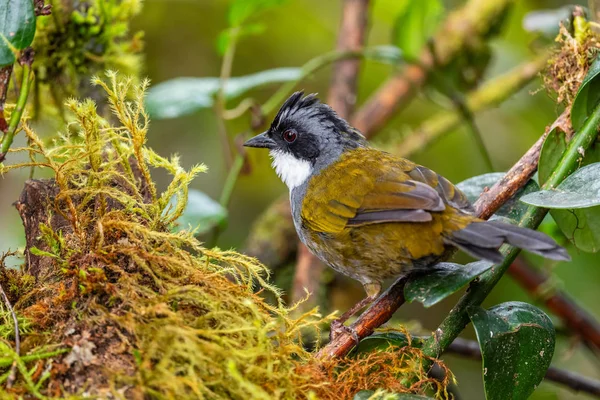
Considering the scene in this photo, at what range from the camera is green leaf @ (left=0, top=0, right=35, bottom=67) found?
6.91 ft

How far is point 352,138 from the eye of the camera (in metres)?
3.62

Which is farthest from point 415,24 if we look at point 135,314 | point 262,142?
point 135,314

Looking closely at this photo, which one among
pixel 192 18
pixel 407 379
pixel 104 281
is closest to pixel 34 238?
pixel 104 281

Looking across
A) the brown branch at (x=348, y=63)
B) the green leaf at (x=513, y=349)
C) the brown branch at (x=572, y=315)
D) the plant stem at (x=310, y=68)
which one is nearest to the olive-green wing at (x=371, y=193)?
the green leaf at (x=513, y=349)

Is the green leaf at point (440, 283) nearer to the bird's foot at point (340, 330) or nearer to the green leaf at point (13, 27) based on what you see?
the bird's foot at point (340, 330)

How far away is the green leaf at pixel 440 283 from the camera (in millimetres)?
2170

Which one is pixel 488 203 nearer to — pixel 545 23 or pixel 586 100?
pixel 586 100

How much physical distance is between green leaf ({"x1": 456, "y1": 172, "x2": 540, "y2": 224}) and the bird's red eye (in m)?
1.00

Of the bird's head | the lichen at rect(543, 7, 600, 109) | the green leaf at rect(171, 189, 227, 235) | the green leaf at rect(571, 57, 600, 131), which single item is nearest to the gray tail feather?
the green leaf at rect(571, 57, 600, 131)

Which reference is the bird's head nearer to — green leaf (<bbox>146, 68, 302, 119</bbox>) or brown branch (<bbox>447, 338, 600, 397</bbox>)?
green leaf (<bbox>146, 68, 302, 119</bbox>)

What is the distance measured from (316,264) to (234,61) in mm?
3116

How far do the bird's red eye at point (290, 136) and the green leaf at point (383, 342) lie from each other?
147cm

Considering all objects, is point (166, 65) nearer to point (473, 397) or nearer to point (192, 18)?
point (192, 18)

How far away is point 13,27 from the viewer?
2113 millimetres
